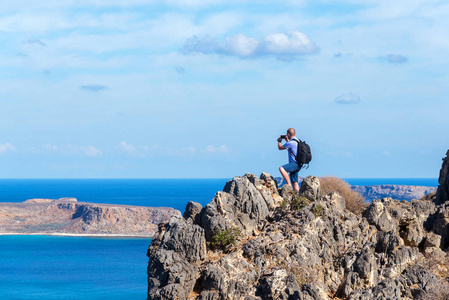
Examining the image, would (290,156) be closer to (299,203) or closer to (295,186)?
(295,186)

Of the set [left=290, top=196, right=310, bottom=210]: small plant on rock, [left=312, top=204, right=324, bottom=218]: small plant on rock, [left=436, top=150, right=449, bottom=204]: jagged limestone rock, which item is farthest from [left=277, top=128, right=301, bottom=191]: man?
[left=436, top=150, right=449, bottom=204]: jagged limestone rock

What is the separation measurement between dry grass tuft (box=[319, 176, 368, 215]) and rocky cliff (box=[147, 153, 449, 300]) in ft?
8.52

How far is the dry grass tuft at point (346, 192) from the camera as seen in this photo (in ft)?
112

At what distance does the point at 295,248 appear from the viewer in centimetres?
2739

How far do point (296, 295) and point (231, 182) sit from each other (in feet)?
23.4

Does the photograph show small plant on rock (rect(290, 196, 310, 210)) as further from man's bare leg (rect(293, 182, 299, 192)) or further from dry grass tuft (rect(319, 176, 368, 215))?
dry grass tuft (rect(319, 176, 368, 215))

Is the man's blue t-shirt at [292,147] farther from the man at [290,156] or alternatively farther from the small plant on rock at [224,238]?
the small plant on rock at [224,238]

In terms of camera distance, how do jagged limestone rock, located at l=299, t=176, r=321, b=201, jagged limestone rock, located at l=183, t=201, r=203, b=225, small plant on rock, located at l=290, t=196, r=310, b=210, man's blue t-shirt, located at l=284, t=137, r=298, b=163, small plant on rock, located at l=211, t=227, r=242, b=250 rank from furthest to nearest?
man's blue t-shirt, located at l=284, t=137, r=298, b=163 < jagged limestone rock, located at l=299, t=176, r=321, b=201 < small plant on rock, located at l=290, t=196, r=310, b=210 < jagged limestone rock, located at l=183, t=201, r=203, b=225 < small plant on rock, located at l=211, t=227, r=242, b=250

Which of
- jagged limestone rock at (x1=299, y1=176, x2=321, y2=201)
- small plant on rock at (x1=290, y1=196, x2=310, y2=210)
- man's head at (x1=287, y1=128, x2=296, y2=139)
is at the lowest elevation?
small plant on rock at (x1=290, y1=196, x2=310, y2=210)

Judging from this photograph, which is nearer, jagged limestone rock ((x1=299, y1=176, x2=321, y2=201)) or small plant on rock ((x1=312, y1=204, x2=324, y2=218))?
small plant on rock ((x1=312, y1=204, x2=324, y2=218))

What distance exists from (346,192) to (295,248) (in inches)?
333

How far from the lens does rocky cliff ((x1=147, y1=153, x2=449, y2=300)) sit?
2586 centimetres

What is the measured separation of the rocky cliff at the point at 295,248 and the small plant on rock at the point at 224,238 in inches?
1.7

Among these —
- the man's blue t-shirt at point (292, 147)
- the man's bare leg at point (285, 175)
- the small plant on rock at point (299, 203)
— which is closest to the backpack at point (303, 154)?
the man's blue t-shirt at point (292, 147)
